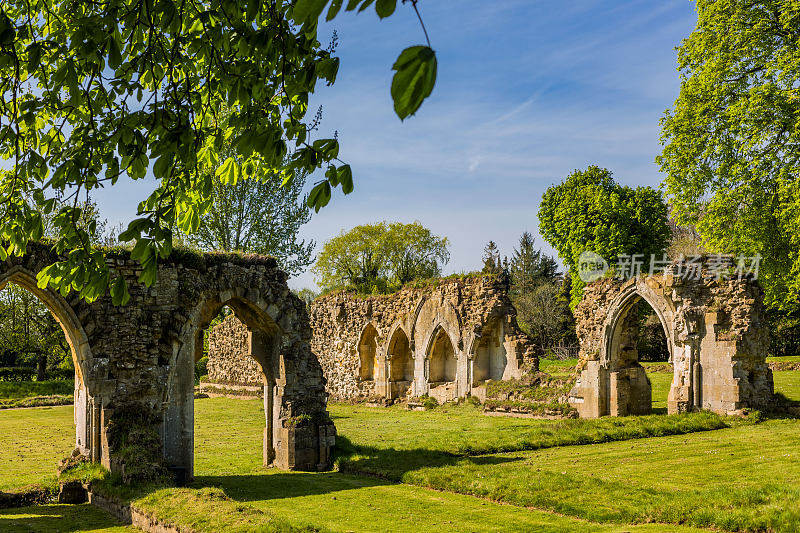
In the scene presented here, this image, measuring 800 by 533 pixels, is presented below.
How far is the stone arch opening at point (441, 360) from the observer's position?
26375 millimetres

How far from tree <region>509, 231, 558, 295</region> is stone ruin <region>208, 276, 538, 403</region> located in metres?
19.8

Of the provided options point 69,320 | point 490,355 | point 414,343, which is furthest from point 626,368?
point 69,320

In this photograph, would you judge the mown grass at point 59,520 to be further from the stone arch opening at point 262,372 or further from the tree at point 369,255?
the tree at point 369,255

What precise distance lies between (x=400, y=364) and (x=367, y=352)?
191 cm

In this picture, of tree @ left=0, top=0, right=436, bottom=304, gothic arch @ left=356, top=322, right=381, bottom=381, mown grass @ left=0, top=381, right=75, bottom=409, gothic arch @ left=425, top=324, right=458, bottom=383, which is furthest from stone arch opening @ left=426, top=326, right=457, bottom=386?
tree @ left=0, top=0, right=436, bottom=304

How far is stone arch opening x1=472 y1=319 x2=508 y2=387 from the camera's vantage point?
24.1m

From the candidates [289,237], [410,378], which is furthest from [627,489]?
[289,237]

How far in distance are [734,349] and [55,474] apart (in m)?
15.5

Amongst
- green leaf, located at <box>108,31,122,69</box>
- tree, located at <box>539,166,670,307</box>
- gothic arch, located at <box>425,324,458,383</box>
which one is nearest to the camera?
green leaf, located at <box>108,31,122,69</box>

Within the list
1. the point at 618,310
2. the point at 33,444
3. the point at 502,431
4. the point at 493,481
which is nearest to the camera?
the point at 493,481

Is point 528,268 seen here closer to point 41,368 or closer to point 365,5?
point 41,368

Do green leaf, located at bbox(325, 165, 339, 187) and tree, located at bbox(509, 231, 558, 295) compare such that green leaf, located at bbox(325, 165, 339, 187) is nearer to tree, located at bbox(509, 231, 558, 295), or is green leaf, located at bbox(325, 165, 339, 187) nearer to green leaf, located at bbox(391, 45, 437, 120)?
green leaf, located at bbox(391, 45, 437, 120)

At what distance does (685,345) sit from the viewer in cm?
1805

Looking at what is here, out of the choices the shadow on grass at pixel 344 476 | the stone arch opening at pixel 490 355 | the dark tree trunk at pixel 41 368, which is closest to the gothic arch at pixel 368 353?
the stone arch opening at pixel 490 355
